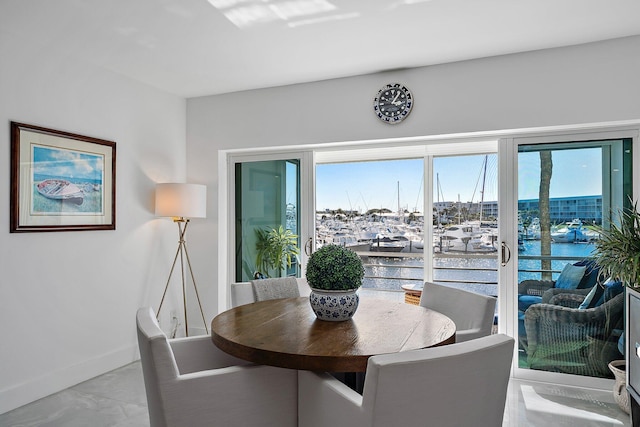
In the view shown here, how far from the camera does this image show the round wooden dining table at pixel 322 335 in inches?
63.4

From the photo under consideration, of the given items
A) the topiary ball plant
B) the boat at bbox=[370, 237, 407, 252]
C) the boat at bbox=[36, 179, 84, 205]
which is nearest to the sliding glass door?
the boat at bbox=[370, 237, 407, 252]

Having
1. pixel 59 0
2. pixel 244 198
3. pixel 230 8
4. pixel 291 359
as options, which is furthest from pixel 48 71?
pixel 291 359

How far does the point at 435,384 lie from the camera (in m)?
1.34

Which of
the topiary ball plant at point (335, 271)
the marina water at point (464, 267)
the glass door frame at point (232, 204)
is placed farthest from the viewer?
the glass door frame at point (232, 204)

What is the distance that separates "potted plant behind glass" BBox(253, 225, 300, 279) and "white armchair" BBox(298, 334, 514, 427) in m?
2.71

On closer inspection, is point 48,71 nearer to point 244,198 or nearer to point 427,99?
point 244,198

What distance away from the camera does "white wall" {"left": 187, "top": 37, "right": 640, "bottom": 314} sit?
3.03m

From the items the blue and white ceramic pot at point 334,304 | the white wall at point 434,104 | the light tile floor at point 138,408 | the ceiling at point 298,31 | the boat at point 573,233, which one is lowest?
the light tile floor at point 138,408

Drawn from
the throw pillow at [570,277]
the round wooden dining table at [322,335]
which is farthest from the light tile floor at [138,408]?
the round wooden dining table at [322,335]

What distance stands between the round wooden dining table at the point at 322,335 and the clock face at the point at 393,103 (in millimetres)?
1791

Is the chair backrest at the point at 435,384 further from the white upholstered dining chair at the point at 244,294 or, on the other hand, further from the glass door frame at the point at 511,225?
the glass door frame at the point at 511,225

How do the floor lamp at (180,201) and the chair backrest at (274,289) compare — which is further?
the floor lamp at (180,201)

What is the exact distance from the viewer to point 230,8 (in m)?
2.52

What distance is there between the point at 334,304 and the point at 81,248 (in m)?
2.33
